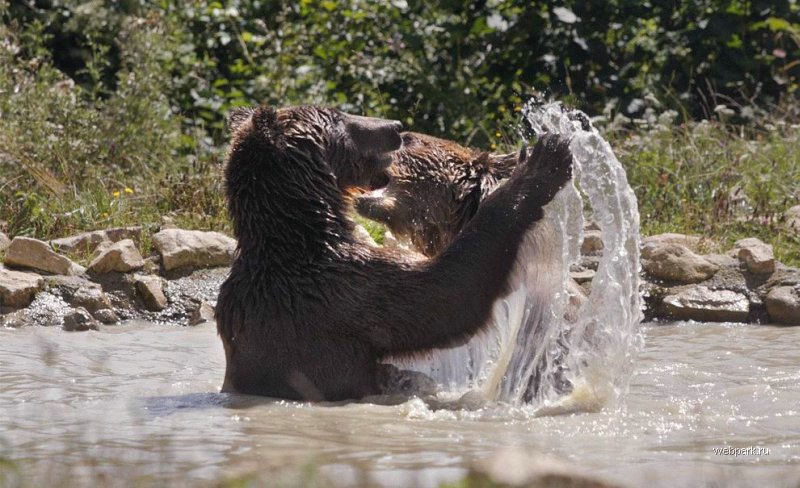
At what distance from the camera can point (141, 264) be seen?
8.09 metres

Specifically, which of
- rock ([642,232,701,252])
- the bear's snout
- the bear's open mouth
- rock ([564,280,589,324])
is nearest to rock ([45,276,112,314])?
the bear's open mouth

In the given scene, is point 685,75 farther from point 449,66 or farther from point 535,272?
point 535,272

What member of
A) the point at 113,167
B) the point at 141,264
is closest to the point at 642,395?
the point at 141,264

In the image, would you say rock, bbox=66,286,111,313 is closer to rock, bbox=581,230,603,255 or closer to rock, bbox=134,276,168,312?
rock, bbox=134,276,168,312

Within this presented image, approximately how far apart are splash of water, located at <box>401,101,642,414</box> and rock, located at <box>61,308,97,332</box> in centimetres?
287

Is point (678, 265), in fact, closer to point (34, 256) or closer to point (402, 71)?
point (34, 256)

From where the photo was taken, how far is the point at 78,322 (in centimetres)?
732

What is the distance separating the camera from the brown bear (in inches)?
195

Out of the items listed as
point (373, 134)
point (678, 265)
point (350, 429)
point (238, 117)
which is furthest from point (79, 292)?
point (678, 265)

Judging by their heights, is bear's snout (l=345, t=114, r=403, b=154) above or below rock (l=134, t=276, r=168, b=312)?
above

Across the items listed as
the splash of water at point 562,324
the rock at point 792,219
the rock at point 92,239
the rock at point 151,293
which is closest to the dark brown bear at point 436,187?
the splash of water at point 562,324

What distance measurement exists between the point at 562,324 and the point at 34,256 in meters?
3.81

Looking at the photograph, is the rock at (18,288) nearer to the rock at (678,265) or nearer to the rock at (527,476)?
the rock at (678,265)

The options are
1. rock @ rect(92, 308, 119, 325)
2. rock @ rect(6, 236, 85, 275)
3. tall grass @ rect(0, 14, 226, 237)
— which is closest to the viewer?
rock @ rect(92, 308, 119, 325)
